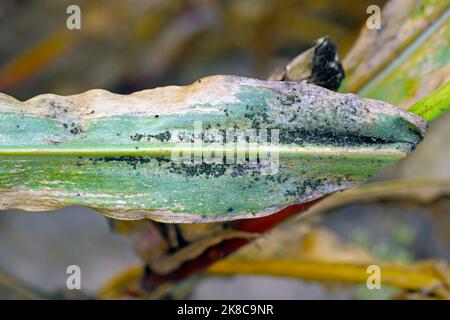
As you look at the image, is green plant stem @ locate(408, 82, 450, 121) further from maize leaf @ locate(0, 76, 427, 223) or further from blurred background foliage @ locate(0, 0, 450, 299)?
blurred background foliage @ locate(0, 0, 450, 299)

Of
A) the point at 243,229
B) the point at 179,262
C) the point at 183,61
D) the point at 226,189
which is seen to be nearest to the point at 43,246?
the point at 183,61

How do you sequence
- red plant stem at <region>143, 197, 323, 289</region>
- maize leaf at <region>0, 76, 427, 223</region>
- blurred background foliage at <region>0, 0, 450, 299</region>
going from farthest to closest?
blurred background foliage at <region>0, 0, 450, 299</region>
red plant stem at <region>143, 197, 323, 289</region>
maize leaf at <region>0, 76, 427, 223</region>

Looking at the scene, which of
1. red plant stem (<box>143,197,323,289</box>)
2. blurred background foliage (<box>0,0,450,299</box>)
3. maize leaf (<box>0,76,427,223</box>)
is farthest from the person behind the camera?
blurred background foliage (<box>0,0,450,299</box>)

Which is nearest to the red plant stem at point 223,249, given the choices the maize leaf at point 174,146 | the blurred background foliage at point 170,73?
the maize leaf at point 174,146

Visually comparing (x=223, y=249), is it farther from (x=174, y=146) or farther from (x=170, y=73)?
(x=170, y=73)

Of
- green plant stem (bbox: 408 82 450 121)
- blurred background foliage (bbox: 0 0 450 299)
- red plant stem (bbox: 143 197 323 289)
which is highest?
blurred background foliage (bbox: 0 0 450 299)

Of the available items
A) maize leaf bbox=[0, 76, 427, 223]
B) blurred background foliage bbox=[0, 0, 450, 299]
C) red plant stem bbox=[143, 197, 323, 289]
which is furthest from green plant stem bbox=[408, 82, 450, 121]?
blurred background foliage bbox=[0, 0, 450, 299]

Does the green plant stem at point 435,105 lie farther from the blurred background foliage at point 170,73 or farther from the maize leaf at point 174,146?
the blurred background foliage at point 170,73
